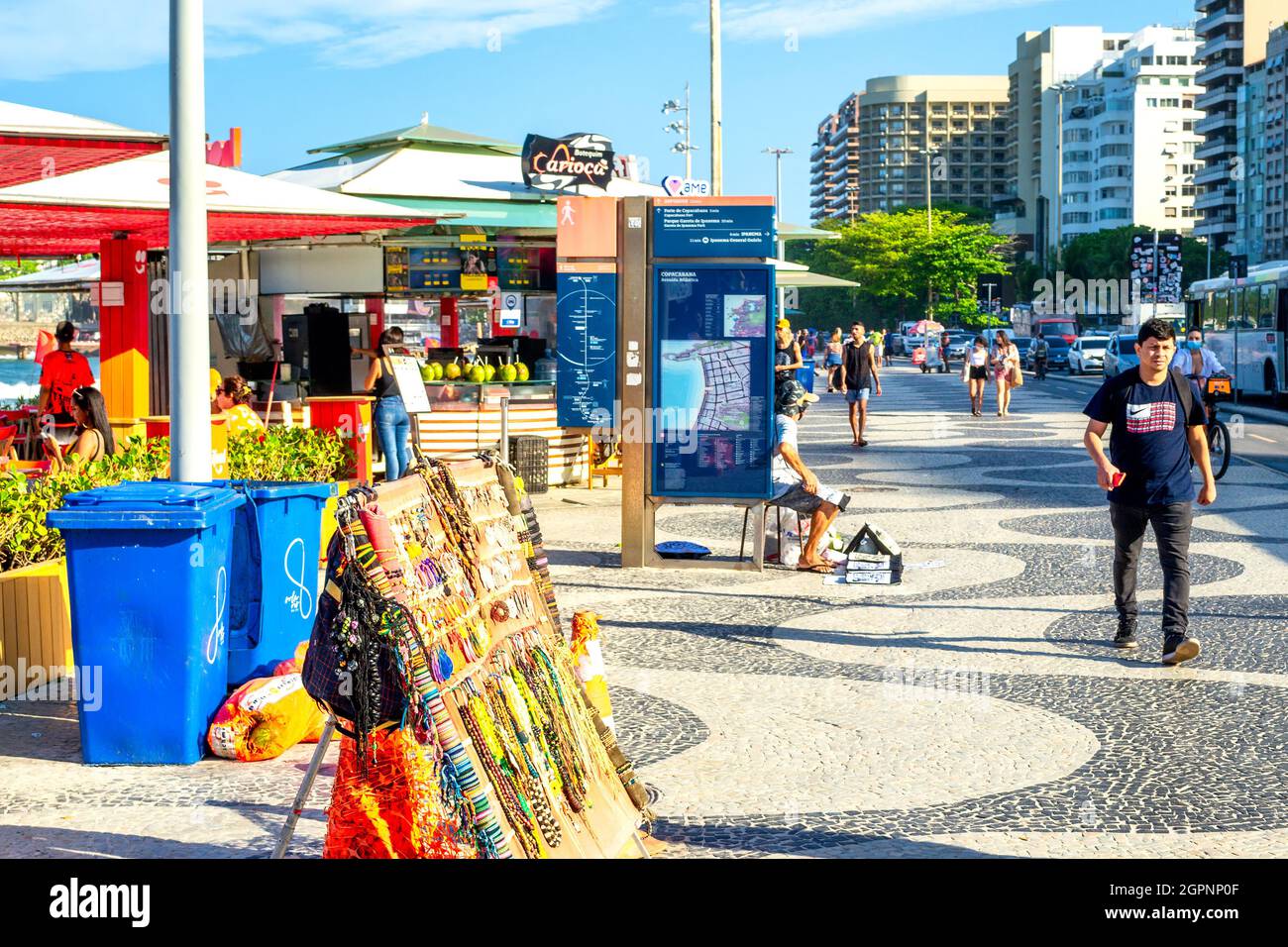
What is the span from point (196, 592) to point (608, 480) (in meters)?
12.6

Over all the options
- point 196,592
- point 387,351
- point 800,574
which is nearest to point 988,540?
point 800,574

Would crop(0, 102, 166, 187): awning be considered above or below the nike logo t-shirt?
above

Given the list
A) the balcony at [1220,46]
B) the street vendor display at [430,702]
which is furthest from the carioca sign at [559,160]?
the balcony at [1220,46]

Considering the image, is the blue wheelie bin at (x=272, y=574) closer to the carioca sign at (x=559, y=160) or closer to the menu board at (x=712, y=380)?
the menu board at (x=712, y=380)

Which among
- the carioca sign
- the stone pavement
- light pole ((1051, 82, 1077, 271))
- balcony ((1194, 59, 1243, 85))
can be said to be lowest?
the stone pavement

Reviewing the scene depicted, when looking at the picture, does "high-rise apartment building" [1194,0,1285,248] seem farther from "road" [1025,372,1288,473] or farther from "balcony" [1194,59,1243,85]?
"road" [1025,372,1288,473]

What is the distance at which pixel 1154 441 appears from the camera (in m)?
8.63

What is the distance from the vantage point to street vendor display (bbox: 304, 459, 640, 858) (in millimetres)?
4402

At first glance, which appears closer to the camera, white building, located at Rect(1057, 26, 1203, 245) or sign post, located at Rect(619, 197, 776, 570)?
sign post, located at Rect(619, 197, 776, 570)

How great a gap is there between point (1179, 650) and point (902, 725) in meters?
2.07

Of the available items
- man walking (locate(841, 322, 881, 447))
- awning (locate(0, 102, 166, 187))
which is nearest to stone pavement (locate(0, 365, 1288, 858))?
awning (locate(0, 102, 166, 187))
